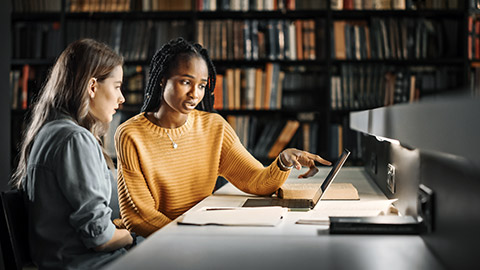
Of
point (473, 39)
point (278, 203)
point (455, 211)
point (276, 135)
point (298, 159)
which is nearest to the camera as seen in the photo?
point (455, 211)

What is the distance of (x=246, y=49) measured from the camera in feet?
10.4

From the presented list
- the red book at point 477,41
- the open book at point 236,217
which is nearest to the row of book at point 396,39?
the red book at point 477,41

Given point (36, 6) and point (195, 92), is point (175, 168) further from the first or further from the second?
point (36, 6)

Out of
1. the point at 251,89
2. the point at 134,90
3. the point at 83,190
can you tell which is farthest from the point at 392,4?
the point at 83,190

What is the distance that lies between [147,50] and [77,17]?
534 millimetres

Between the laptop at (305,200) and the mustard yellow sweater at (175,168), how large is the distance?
0.12 metres

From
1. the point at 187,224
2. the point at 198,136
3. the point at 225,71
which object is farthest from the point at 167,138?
the point at 225,71

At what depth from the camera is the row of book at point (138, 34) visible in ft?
10.6

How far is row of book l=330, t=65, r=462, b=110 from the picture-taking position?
3143 millimetres

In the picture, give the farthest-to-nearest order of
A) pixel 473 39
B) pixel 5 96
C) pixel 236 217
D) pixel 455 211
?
pixel 473 39 → pixel 5 96 → pixel 236 217 → pixel 455 211

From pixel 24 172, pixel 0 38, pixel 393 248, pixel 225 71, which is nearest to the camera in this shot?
pixel 393 248

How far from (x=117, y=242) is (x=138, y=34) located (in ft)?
7.50

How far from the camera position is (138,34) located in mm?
3250

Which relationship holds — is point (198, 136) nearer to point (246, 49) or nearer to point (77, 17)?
point (246, 49)
